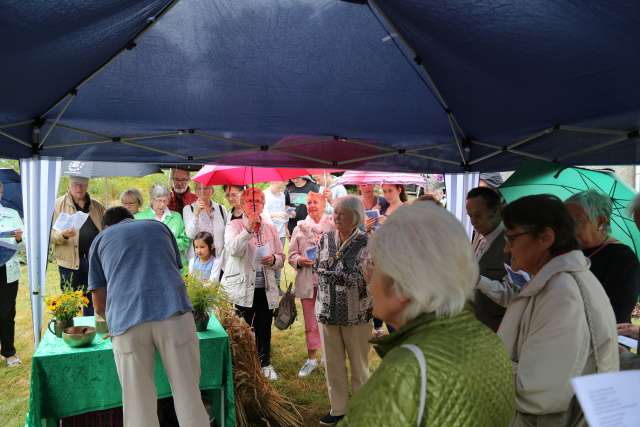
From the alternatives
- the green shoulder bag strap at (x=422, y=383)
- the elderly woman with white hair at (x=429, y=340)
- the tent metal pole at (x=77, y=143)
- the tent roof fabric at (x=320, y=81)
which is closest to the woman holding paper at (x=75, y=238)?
the tent roof fabric at (x=320, y=81)

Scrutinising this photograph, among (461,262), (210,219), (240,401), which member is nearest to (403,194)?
(210,219)

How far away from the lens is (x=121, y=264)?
8.73 feet

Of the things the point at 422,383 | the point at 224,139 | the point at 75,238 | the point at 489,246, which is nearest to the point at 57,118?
the point at 224,139

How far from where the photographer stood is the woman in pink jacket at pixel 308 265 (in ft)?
14.2

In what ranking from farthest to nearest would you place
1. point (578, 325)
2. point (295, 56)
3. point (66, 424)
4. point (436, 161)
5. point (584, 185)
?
point (436, 161) → point (584, 185) → point (66, 424) → point (295, 56) → point (578, 325)

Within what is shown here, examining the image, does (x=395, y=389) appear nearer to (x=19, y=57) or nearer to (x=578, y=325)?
(x=578, y=325)

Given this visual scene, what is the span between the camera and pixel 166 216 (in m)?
5.21

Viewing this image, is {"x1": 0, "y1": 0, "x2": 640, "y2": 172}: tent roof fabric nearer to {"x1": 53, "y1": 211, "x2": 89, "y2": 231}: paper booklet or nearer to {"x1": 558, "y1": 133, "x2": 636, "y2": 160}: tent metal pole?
{"x1": 558, "y1": 133, "x2": 636, "y2": 160}: tent metal pole

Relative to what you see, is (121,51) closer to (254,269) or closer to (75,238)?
(254,269)

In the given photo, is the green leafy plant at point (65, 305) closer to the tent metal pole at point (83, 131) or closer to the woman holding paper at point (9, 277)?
the tent metal pole at point (83, 131)

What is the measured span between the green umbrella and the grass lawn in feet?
7.17

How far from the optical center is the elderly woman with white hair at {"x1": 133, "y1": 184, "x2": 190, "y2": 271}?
5.09 meters

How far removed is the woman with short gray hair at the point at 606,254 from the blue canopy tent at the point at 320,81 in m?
0.41

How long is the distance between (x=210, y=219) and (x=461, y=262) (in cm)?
440
